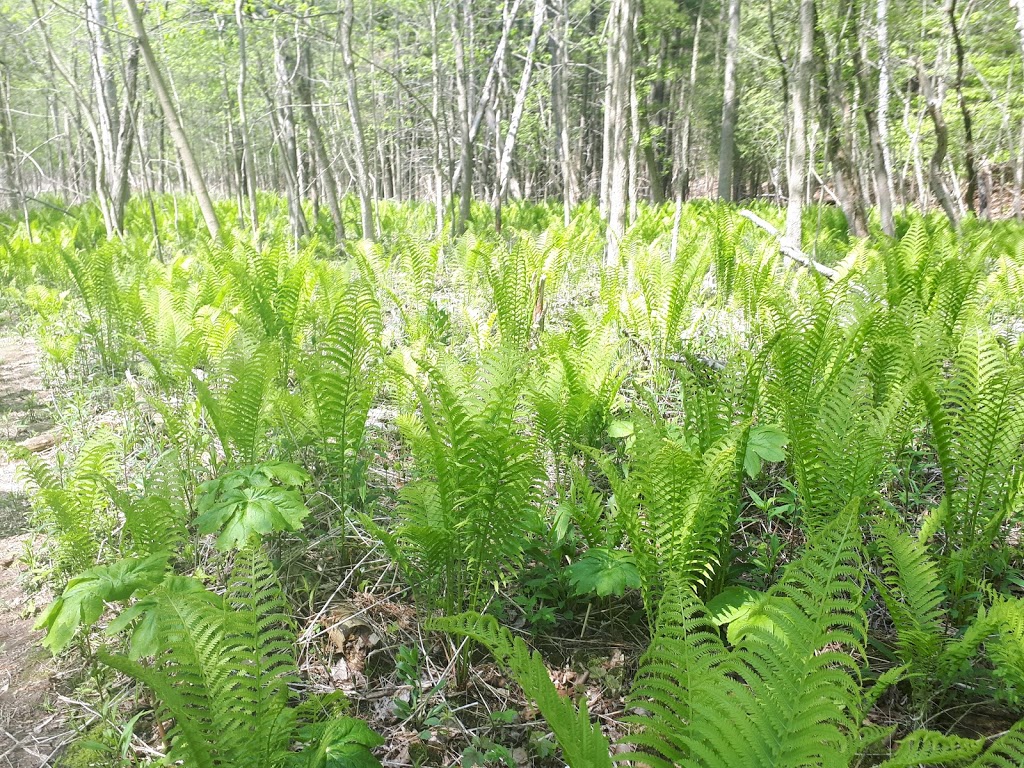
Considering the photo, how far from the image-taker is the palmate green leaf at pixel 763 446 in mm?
2044

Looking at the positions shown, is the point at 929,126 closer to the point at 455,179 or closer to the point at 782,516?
the point at 455,179

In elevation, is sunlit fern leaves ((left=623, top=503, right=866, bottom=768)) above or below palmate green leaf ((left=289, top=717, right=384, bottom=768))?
above

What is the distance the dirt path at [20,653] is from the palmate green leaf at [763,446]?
6.30ft

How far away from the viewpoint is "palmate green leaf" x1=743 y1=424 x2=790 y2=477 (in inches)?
80.5

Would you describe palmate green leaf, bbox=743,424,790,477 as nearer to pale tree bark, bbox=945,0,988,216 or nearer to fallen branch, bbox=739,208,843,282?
fallen branch, bbox=739,208,843,282

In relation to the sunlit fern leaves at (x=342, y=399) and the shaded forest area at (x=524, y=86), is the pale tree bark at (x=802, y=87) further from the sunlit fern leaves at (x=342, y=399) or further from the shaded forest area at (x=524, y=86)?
the sunlit fern leaves at (x=342, y=399)

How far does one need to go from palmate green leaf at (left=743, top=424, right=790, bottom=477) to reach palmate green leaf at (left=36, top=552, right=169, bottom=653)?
1.58 metres

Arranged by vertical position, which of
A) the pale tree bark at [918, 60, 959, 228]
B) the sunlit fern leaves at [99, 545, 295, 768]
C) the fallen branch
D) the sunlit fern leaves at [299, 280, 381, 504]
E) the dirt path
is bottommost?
the dirt path

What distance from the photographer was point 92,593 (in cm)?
139

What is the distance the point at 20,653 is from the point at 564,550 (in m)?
1.55

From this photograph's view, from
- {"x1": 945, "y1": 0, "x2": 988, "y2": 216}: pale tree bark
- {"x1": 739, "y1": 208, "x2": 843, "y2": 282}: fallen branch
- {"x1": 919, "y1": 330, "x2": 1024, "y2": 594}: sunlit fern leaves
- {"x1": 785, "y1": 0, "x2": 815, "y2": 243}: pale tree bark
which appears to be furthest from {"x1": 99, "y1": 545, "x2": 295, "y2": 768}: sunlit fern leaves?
{"x1": 945, "y1": 0, "x2": 988, "y2": 216}: pale tree bark

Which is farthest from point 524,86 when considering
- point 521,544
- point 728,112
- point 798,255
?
point 728,112

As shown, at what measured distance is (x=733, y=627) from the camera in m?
1.61

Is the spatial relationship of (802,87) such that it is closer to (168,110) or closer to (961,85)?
(961,85)
